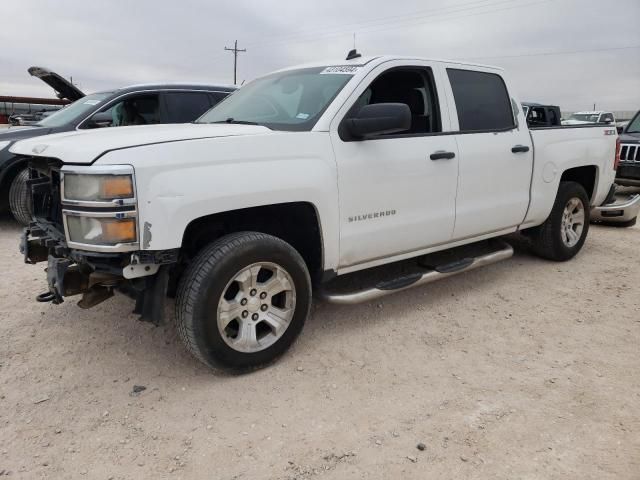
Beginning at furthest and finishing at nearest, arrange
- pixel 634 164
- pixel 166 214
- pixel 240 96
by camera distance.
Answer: pixel 634 164 < pixel 240 96 < pixel 166 214

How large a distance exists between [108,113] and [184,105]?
3.10ft

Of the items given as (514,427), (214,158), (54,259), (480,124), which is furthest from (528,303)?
(54,259)

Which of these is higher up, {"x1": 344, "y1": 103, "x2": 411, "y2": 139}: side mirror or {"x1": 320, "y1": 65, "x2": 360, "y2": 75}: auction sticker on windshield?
{"x1": 320, "y1": 65, "x2": 360, "y2": 75}: auction sticker on windshield

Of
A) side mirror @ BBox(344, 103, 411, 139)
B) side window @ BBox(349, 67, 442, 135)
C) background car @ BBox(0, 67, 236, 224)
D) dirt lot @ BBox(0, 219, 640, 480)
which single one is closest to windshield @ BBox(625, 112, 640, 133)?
dirt lot @ BBox(0, 219, 640, 480)

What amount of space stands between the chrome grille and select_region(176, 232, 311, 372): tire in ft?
28.6

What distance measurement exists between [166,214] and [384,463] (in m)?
1.57

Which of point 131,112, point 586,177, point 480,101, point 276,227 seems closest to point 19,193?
point 131,112

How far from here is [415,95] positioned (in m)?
3.94

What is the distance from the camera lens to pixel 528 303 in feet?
13.8

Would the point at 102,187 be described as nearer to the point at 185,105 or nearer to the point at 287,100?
the point at 287,100

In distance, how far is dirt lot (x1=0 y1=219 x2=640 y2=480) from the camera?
231 cm

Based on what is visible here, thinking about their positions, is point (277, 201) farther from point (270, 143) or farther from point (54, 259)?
point (54, 259)

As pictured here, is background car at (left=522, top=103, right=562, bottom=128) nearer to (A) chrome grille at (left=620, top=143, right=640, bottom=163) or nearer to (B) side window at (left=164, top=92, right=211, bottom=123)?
(A) chrome grille at (left=620, top=143, right=640, bottom=163)

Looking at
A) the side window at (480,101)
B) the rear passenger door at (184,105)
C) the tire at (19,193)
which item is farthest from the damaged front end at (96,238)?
the rear passenger door at (184,105)
